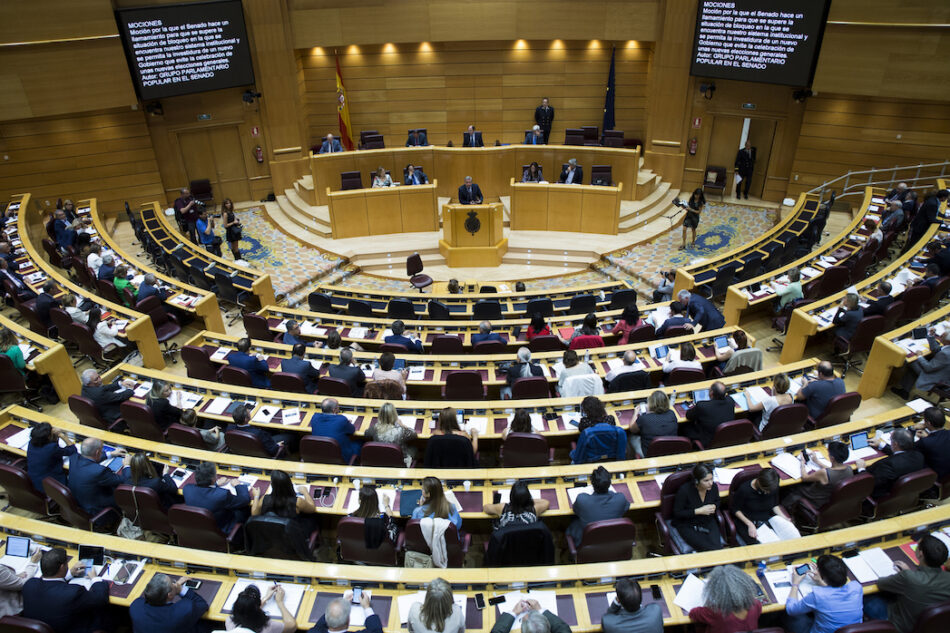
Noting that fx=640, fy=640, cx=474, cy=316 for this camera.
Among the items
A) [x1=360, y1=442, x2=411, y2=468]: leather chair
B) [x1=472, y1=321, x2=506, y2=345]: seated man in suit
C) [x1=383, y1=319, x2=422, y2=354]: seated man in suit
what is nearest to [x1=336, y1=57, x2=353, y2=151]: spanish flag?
[x1=383, y1=319, x2=422, y2=354]: seated man in suit

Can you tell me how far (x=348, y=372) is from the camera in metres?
8.04

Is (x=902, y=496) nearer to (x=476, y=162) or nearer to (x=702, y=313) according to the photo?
(x=702, y=313)

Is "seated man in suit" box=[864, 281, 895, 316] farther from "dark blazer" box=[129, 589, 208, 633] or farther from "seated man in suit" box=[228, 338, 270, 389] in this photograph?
"dark blazer" box=[129, 589, 208, 633]

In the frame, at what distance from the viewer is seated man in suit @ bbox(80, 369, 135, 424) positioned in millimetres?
7590

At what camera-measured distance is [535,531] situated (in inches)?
207

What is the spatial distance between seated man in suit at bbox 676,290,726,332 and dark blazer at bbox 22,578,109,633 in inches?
314

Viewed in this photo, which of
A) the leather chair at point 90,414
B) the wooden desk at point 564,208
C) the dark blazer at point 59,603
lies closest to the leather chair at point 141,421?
the leather chair at point 90,414

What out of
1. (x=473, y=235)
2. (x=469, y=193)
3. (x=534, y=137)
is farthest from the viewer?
(x=534, y=137)

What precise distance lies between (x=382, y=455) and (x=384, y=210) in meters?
9.71

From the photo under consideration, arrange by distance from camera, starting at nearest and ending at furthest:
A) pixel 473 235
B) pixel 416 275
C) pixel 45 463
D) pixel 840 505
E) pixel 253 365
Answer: pixel 840 505 → pixel 45 463 → pixel 253 365 → pixel 416 275 → pixel 473 235

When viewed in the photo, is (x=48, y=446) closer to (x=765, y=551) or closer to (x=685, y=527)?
(x=685, y=527)

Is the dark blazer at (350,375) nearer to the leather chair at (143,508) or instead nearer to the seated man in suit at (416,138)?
the leather chair at (143,508)

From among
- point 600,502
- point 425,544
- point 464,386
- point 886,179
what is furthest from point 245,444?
point 886,179

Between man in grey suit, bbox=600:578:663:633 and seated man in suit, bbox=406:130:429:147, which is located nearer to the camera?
man in grey suit, bbox=600:578:663:633
